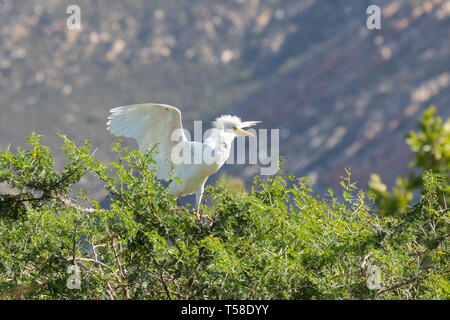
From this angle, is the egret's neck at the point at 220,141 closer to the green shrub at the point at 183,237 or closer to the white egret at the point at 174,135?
the white egret at the point at 174,135

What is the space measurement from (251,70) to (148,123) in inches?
3404

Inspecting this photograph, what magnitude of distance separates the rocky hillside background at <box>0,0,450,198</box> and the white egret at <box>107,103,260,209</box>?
2321 inches

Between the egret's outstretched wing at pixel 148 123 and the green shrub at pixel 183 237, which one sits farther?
the egret's outstretched wing at pixel 148 123

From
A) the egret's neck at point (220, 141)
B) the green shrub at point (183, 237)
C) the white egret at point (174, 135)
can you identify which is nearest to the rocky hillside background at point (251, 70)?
the white egret at point (174, 135)

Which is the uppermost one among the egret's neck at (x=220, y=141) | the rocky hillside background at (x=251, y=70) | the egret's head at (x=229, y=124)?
the rocky hillside background at (x=251, y=70)

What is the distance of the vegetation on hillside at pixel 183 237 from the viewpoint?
547 cm

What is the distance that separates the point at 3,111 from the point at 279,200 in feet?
234

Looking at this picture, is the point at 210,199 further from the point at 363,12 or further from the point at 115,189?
the point at 363,12

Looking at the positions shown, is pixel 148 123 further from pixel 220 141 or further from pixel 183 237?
pixel 183 237

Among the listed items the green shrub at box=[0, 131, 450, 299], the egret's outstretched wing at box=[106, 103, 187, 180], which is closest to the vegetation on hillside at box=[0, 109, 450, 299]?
the green shrub at box=[0, 131, 450, 299]

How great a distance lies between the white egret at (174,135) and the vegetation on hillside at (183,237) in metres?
2.11

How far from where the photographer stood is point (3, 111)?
73.2 metres

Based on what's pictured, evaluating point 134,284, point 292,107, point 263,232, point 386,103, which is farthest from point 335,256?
point 292,107

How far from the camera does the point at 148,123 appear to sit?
27.2 ft
